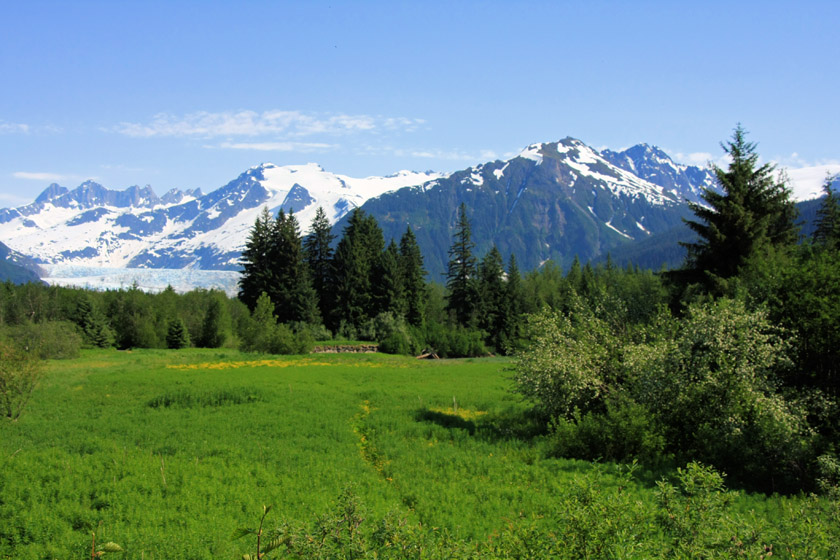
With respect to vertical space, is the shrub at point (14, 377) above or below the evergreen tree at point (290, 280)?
below

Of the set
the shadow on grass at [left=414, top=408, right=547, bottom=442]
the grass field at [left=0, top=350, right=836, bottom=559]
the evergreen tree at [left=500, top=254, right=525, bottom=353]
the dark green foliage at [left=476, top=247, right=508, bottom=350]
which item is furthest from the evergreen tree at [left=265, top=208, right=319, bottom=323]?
the shadow on grass at [left=414, top=408, right=547, bottom=442]

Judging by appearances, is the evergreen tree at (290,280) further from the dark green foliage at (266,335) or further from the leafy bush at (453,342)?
the leafy bush at (453,342)

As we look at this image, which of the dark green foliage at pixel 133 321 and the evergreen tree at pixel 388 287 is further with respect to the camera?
the dark green foliage at pixel 133 321

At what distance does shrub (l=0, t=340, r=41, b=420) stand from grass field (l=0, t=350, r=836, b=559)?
1.08 m

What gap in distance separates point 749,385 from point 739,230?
16069mm

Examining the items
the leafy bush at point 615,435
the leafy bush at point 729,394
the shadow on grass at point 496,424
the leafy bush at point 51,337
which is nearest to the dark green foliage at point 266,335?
the leafy bush at point 51,337

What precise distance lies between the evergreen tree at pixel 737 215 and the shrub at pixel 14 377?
115 feet

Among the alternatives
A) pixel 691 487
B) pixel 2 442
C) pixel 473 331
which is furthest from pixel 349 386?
pixel 473 331

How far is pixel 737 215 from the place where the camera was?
2786 cm

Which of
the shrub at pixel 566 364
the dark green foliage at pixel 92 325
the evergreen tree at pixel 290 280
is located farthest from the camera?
the dark green foliage at pixel 92 325

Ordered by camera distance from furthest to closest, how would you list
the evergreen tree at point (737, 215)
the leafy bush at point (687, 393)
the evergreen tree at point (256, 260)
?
1. the evergreen tree at point (256, 260)
2. the evergreen tree at point (737, 215)
3. the leafy bush at point (687, 393)

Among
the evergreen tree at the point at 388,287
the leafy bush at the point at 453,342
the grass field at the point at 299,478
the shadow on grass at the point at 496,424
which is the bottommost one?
the leafy bush at the point at 453,342

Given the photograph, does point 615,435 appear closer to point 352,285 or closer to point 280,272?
point 352,285

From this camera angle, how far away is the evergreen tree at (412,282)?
258ft
